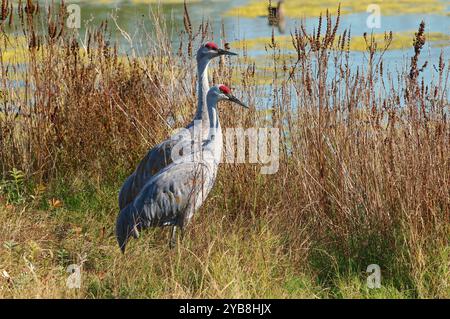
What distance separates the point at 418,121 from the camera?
5.25m

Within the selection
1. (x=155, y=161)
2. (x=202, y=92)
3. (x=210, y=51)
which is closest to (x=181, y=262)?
(x=155, y=161)

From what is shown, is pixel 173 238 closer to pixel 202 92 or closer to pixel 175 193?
pixel 175 193

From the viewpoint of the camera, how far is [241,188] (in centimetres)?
571

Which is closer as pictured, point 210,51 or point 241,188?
point 241,188

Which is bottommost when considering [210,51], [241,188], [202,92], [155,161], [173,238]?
[173,238]

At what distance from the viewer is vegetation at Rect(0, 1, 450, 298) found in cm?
470

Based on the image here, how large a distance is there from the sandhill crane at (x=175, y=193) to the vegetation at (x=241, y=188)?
155 millimetres

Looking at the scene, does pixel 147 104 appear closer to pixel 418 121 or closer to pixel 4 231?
pixel 4 231

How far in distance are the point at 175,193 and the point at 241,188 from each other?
0.60 m

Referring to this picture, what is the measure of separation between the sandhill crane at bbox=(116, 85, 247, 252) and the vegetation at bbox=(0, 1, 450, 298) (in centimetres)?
15

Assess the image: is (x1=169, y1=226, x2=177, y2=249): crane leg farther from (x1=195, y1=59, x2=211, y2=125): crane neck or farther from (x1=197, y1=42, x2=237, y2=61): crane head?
(x1=197, y1=42, x2=237, y2=61): crane head

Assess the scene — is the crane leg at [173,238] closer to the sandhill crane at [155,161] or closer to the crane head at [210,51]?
the sandhill crane at [155,161]

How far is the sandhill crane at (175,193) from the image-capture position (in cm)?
520
